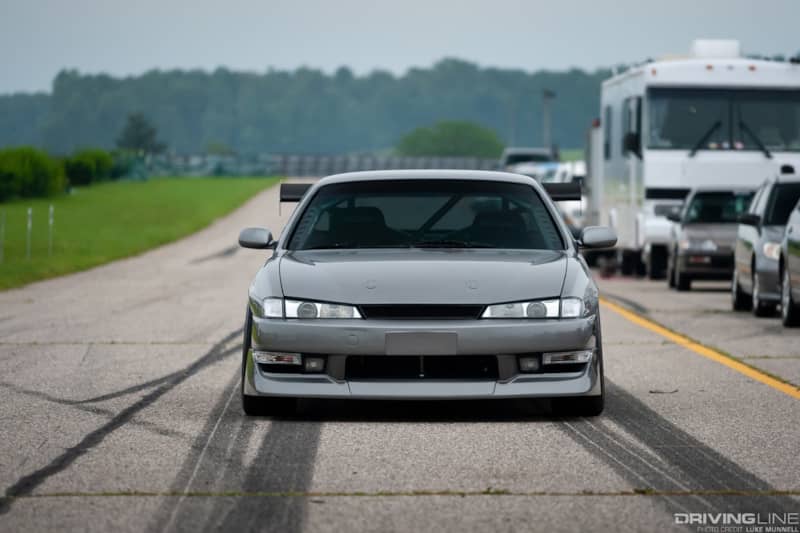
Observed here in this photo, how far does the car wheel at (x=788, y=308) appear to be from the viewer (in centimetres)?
1714

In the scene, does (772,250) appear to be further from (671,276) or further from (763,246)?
(671,276)

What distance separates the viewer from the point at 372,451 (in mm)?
8539

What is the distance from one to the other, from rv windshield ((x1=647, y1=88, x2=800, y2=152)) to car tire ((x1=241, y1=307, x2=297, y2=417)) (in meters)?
16.6

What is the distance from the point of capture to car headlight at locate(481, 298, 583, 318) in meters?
9.37

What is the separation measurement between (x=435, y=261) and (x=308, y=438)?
1.46 metres

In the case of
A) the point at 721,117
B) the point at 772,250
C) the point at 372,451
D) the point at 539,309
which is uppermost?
the point at 721,117

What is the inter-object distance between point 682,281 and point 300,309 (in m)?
15.5

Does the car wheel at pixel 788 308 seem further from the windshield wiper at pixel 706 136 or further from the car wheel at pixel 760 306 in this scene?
the windshield wiper at pixel 706 136

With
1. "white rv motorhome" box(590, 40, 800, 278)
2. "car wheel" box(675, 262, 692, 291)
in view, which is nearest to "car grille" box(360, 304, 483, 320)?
"car wheel" box(675, 262, 692, 291)

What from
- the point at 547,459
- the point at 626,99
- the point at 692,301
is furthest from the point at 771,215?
the point at 547,459

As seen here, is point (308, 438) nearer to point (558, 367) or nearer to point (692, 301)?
point (558, 367)

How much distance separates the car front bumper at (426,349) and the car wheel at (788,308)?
814cm

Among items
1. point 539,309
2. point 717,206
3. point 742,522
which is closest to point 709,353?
point 539,309

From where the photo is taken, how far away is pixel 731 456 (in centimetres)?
842
